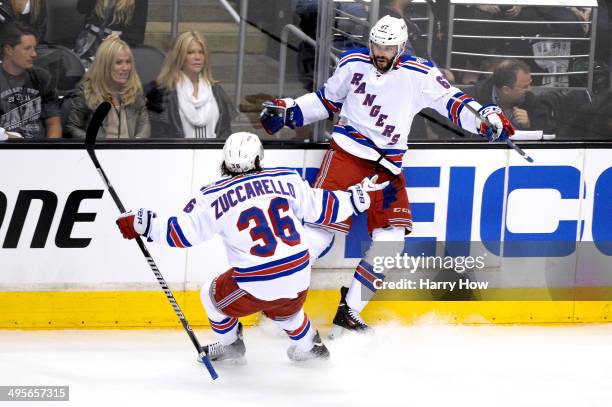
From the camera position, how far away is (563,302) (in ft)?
18.9

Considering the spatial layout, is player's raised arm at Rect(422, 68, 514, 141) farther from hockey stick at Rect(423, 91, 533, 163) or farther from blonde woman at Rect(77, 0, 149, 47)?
blonde woman at Rect(77, 0, 149, 47)

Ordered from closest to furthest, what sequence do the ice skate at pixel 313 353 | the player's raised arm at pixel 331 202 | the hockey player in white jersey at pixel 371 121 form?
the player's raised arm at pixel 331 202 < the ice skate at pixel 313 353 < the hockey player in white jersey at pixel 371 121

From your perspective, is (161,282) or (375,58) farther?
→ (375,58)

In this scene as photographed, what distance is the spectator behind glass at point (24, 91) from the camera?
5.10 metres

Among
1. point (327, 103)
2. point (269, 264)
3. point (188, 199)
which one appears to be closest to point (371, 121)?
point (327, 103)

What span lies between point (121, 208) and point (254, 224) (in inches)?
22.1

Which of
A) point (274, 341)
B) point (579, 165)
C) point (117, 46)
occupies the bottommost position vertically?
point (274, 341)

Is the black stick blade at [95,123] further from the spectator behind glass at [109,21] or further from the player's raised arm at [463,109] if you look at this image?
the player's raised arm at [463,109]

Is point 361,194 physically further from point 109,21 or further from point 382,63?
point 109,21

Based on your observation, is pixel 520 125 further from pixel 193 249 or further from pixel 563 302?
pixel 193 249

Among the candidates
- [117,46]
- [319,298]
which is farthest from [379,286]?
[117,46]

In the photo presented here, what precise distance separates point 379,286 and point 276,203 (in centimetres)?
106

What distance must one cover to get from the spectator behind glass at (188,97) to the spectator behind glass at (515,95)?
3.79 ft

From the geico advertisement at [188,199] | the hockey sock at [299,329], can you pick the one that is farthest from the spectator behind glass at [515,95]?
the hockey sock at [299,329]
